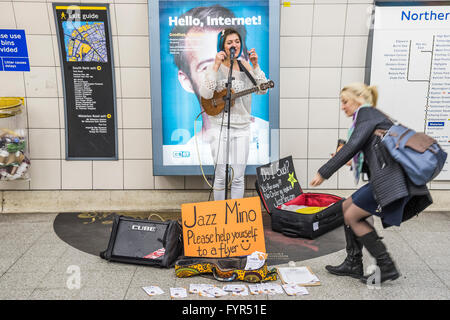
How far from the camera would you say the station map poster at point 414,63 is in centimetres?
510

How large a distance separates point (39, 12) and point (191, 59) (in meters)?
1.72

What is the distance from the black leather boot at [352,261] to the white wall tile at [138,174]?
253cm

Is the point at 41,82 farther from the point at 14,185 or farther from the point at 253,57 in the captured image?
the point at 253,57

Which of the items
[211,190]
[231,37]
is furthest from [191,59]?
[211,190]

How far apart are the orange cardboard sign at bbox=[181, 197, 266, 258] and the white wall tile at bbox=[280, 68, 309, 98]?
5.77 ft

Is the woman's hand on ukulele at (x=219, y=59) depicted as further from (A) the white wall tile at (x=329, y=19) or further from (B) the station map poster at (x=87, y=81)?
(B) the station map poster at (x=87, y=81)

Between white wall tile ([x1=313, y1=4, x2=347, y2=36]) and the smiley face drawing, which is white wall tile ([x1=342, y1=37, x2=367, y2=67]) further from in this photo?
the smiley face drawing

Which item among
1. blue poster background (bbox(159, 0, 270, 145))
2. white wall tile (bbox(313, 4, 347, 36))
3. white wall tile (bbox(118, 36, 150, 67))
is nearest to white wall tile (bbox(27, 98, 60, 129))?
white wall tile (bbox(118, 36, 150, 67))

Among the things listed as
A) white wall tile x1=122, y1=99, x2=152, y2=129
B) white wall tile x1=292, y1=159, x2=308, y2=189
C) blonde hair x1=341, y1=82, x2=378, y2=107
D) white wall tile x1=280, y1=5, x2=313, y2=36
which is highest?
white wall tile x1=280, y1=5, x2=313, y2=36

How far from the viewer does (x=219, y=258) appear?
4.06 m

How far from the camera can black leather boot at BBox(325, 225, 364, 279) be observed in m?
3.81

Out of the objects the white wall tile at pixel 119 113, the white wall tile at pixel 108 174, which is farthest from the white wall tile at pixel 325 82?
the white wall tile at pixel 108 174

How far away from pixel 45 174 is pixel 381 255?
150 inches

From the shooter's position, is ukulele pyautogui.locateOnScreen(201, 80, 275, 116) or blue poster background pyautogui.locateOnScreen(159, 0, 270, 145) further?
blue poster background pyautogui.locateOnScreen(159, 0, 270, 145)
